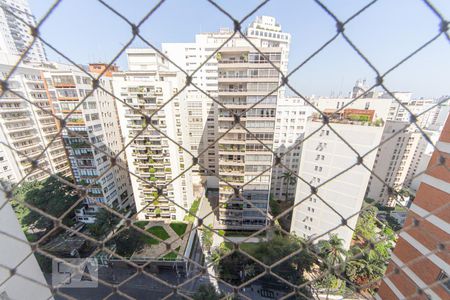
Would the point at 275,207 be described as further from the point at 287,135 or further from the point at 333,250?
the point at 333,250

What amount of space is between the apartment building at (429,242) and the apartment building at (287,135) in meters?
6.38

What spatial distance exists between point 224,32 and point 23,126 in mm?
9219

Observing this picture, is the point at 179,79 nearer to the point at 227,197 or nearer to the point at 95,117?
the point at 95,117

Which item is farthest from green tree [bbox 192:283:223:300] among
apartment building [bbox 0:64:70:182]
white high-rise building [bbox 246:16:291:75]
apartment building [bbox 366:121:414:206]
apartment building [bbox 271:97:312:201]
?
white high-rise building [bbox 246:16:291:75]

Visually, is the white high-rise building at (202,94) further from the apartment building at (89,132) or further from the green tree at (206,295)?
→ the green tree at (206,295)

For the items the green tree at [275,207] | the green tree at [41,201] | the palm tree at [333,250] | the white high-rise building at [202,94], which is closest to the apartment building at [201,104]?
the white high-rise building at [202,94]

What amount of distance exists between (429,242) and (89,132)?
648 cm

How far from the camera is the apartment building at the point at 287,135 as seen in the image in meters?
7.67

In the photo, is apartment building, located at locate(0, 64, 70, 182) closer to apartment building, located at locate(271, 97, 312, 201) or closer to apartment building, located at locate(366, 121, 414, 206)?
apartment building, located at locate(271, 97, 312, 201)

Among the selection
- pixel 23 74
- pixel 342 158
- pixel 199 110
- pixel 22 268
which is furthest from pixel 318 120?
pixel 23 74

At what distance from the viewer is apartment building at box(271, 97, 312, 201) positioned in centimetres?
767

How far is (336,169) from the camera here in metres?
4.68

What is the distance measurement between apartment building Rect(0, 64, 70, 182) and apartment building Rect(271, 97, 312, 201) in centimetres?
772

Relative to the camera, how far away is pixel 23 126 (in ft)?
22.7
